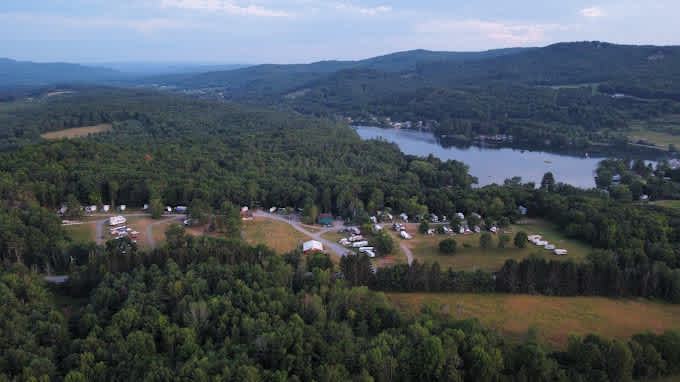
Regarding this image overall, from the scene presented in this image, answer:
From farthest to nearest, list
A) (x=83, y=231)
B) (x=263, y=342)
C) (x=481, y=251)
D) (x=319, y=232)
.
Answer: (x=319, y=232) → (x=83, y=231) → (x=481, y=251) → (x=263, y=342)

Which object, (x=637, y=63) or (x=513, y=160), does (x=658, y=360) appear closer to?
(x=513, y=160)

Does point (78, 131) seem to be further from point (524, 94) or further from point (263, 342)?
point (524, 94)

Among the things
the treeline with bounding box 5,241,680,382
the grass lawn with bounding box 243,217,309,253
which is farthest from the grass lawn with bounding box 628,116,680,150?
the treeline with bounding box 5,241,680,382

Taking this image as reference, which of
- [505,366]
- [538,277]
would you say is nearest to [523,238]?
[538,277]

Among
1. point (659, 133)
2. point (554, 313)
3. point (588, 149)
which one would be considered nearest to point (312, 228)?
point (554, 313)

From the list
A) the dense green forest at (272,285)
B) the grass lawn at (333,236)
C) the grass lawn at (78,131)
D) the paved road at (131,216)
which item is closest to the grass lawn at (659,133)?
the dense green forest at (272,285)

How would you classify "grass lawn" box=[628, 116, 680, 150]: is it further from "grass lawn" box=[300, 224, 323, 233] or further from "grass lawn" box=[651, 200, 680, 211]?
"grass lawn" box=[300, 224, 323, 233]
